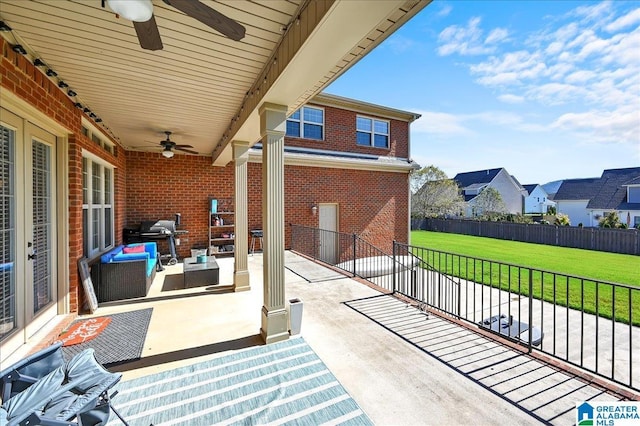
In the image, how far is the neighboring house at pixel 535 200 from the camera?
3350cm

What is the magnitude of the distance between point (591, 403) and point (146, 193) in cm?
885

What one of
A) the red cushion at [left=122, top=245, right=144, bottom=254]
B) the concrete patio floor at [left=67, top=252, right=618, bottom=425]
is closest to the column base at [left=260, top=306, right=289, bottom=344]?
the concrete patio floor at [left=67, top=252, right=618, bottom=425]

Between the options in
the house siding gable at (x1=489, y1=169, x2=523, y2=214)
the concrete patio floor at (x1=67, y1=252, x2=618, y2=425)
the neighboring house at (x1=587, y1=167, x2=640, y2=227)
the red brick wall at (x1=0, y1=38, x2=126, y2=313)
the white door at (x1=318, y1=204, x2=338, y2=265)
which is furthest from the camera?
the house siding gable at (x1=489, y1=169, x2=523, y2=214)

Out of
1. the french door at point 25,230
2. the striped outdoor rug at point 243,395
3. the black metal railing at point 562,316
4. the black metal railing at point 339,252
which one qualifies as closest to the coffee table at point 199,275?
the french door at point 25,230

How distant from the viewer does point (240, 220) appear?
537 centimetres

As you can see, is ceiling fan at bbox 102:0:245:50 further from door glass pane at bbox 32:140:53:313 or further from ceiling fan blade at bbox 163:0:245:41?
door glass pane at bbox 32:140:53:313

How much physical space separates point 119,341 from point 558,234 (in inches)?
765

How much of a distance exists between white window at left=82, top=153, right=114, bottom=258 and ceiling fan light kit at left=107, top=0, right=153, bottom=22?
419 centimetres

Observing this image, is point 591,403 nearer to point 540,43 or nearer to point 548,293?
point 548,293

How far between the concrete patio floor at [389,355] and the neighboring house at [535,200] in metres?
37.2

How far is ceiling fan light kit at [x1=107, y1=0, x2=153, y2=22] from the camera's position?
4.71 feet

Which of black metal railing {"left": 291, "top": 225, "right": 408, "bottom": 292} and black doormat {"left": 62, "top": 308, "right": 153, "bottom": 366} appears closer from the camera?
black doormat {"left": 62, "top": 308, "right": 153, "bottom": 366}

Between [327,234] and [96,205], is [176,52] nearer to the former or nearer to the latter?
[96,205]

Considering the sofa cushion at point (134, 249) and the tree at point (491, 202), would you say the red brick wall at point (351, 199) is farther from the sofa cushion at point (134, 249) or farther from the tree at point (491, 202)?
the tree at point (491, 202)
